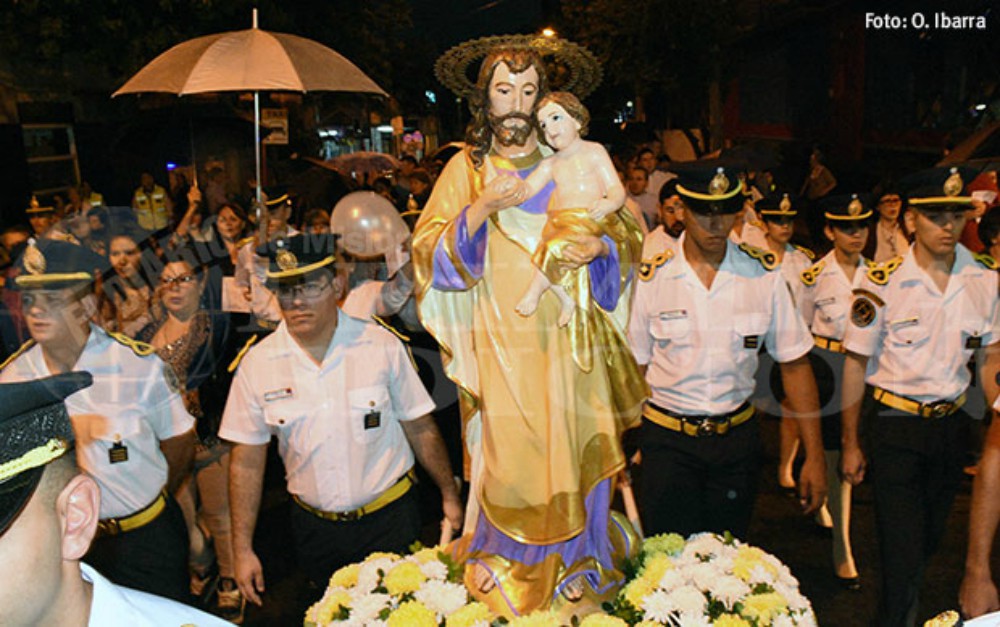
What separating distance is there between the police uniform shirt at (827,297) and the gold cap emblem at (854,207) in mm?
330

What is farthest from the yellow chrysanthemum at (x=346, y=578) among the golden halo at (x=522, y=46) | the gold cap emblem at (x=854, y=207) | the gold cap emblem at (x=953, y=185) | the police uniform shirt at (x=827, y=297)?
the gold cap emblem at (x=854, y=207)

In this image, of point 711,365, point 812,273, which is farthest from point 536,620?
point 812,273

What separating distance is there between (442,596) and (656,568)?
0.82 meters

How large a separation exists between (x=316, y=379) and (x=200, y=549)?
1982mm

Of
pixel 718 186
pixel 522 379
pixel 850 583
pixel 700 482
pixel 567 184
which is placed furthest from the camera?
pixel 850 583

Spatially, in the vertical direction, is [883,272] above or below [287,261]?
below

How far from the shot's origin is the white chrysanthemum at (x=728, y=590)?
3.25m

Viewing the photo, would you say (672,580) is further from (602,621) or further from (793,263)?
(793,263)

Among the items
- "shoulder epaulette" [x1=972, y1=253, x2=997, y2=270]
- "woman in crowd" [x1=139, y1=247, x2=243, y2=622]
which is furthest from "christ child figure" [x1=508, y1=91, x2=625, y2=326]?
"woman in crowd" [x1=139, y1=247, x2=243, y2=622]

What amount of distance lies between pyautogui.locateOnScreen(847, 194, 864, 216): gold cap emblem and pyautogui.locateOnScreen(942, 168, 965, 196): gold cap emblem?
1.74 meters

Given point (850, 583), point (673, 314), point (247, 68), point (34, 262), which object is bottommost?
point (850, 583)

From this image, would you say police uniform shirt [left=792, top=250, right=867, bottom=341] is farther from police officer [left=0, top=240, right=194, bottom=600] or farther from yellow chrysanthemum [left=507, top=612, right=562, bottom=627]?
police officer [left=0, top=240, right=194, bottom=600]

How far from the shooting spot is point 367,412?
3.89 meters

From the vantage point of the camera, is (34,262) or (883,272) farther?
(883,272)
